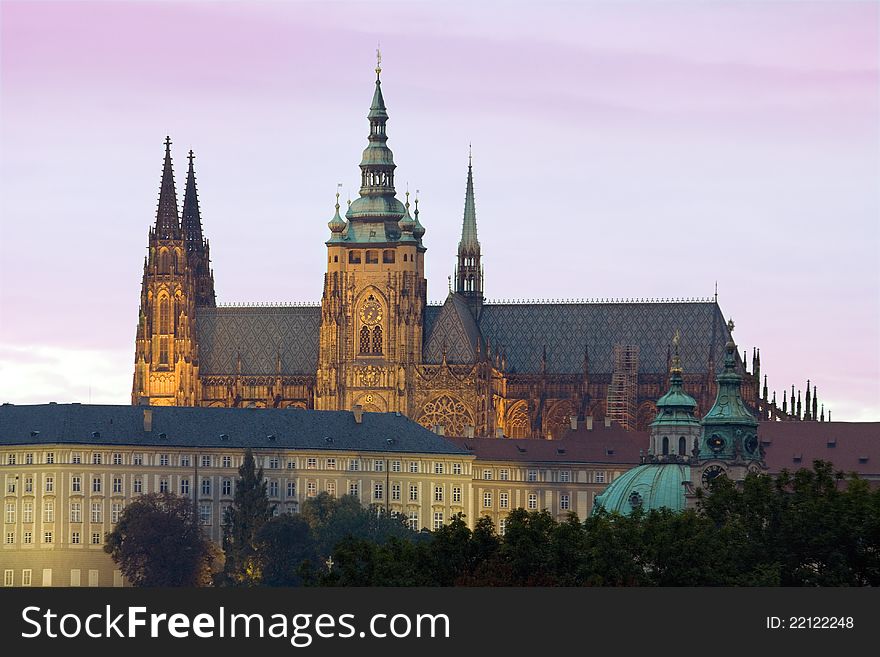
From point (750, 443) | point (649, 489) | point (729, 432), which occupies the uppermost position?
point (729, 432)

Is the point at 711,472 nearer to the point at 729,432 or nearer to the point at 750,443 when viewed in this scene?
the point at 729,432

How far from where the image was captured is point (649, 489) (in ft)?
621

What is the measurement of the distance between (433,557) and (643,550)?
29.0 ft

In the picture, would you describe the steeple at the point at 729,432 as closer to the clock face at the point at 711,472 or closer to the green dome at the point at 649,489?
the clock face at the point at 711,472

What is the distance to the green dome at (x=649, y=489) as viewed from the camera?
18662cm

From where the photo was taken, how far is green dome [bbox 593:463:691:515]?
186625mm

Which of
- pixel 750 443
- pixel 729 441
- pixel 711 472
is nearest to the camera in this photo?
pixel 711 472

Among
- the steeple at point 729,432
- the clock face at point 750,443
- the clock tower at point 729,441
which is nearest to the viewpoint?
the clock tower at point 729,441

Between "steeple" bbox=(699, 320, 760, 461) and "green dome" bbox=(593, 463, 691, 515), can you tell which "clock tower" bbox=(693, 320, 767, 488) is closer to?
"steeple" bbox=(699, 320, 760, 461)

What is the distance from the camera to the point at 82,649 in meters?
91.6

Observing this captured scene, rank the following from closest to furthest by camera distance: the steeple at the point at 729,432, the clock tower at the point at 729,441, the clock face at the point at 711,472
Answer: the clock face at the point at 711,472, the clock tower at the point at 729,441, the steeple at the point at 729,432

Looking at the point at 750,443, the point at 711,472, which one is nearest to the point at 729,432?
the point at 750,443

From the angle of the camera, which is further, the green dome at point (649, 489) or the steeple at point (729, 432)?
the steeple at point (729, 432)

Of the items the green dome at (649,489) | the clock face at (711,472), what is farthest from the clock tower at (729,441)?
the green dome at (649,489)
